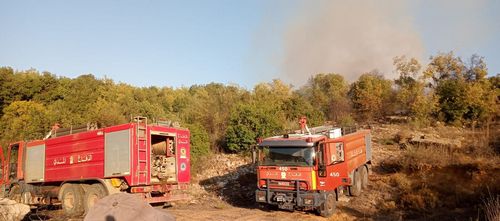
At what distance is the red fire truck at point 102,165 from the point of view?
447 inches

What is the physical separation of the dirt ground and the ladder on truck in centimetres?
135

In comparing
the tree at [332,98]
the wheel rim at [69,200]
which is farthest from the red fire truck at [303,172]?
the tree at [332,98]

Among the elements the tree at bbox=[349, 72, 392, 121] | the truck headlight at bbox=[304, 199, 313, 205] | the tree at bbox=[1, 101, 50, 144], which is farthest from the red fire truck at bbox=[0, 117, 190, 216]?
the tree at bbox=[349, 72, 392, 121]

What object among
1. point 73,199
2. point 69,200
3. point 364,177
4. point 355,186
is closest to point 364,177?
point 364,177

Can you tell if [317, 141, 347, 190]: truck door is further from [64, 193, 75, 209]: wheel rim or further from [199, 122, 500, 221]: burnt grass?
[64, 193, 75, 209]: wheel rim

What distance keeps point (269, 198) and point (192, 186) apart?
7.52 meters

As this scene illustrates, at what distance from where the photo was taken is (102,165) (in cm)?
1178

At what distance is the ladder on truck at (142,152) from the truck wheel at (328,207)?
5457mm

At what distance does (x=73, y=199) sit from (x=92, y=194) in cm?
115

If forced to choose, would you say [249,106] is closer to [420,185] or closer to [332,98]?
[420,185]

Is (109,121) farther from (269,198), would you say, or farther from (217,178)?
(269,198)

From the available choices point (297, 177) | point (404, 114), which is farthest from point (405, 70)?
point (297, 177)

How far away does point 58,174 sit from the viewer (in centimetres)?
1321

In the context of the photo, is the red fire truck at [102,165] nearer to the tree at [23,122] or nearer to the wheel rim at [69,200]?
the wheel rim at [69,200]
